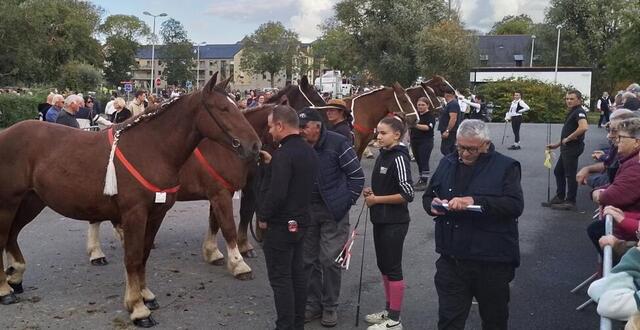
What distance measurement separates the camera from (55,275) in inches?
257

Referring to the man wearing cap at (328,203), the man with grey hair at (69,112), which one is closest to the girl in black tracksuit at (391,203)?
the man wearing cap at (328,203)

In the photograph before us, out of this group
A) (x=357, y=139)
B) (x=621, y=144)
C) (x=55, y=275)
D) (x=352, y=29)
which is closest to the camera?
(x=621, y=144)

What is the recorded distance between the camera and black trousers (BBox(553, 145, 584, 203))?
9.93m

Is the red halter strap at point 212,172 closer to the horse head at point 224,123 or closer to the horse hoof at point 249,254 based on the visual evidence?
the horse hoof at point 249,254

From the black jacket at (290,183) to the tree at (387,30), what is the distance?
4435cm

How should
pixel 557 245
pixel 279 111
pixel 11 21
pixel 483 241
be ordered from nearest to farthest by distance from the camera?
pixel 483 241
pixel 279 111
pixel 557 245
pixel 11 21

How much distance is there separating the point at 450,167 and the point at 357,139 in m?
6.62

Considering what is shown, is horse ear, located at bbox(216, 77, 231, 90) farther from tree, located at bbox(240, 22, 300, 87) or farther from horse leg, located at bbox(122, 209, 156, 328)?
tree, located at bbox(240, 22, 300, 87)

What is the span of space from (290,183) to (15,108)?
24188 mm

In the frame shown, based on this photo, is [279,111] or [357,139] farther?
[357,139]

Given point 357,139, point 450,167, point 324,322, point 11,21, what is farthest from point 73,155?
Result: point 11,21

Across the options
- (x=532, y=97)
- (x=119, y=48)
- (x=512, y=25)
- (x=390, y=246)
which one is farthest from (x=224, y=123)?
(x=512, y=25)

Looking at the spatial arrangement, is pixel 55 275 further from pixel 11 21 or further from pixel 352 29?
pixel 352 29

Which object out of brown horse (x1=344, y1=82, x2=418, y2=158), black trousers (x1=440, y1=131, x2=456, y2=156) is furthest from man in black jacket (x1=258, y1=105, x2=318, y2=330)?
black trousers (x1=440, y1=131, x2=456, y2=156)
